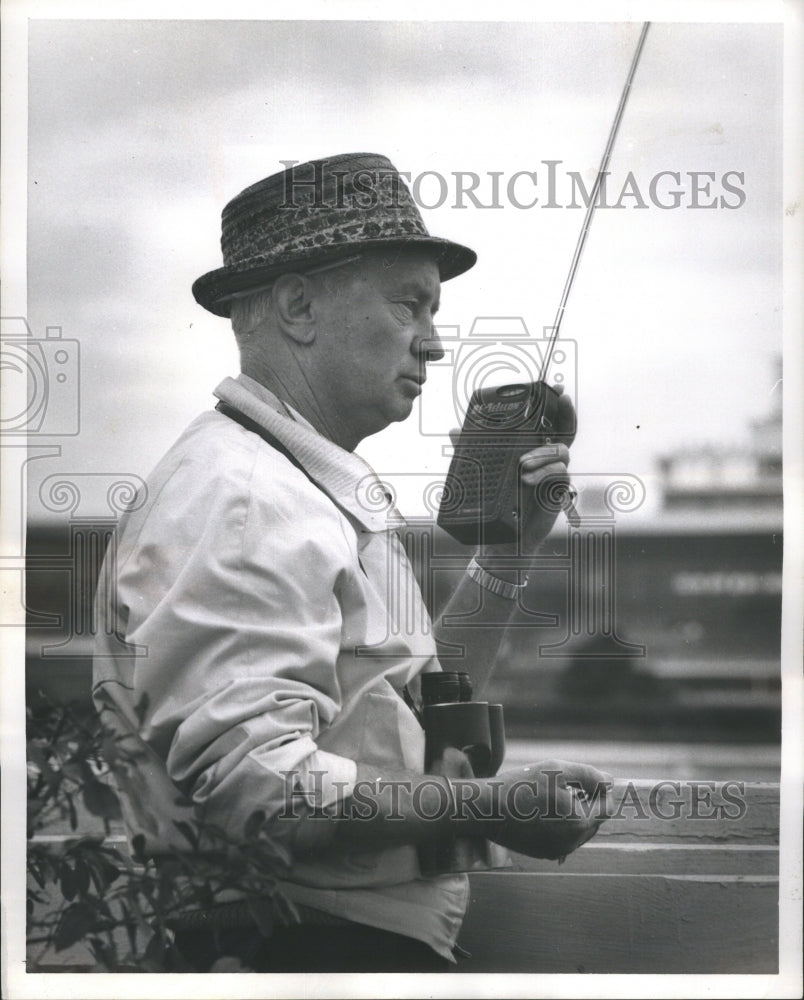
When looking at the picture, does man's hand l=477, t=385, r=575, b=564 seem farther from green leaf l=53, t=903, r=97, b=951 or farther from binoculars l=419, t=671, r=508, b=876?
green leaf l=53, t=903, r=97, b=951

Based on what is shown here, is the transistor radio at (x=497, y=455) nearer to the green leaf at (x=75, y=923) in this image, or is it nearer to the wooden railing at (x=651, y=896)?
the wooden railing at (x=651, y=896)

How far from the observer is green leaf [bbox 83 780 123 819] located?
3.09 metres

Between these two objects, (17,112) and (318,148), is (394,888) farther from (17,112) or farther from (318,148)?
(17,112)

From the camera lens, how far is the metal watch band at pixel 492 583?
3.28 metres

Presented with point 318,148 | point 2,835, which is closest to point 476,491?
Answer: point 318,148

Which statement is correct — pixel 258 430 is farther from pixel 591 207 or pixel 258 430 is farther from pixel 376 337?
pixel 591 207

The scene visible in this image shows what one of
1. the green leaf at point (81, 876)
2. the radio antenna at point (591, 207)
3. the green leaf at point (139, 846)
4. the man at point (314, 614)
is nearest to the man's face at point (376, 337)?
the man at point (314, 614)

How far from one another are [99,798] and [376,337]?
43.6 inches

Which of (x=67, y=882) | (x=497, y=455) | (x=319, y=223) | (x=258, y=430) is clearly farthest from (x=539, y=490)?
(x=67, y=882)

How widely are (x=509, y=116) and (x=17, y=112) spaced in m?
1.06

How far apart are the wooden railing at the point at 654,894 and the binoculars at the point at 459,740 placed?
108mm

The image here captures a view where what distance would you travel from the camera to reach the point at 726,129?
337 cm

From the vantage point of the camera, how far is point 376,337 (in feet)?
10.8

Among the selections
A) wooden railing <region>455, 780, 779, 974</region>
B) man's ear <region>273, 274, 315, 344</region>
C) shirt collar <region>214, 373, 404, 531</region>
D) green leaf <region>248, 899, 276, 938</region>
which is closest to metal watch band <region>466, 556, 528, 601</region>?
shirt collar <region>214, 373, 404, 531</region>
